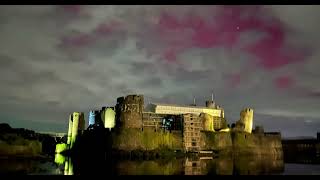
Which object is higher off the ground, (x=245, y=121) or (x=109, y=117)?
(x=109, y=117)

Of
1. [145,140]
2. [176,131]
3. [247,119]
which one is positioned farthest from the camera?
[247,119]

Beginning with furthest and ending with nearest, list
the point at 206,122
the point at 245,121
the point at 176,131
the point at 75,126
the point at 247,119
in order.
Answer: the point at 247,119 → the point at 245,121 → the point at 206,122 → the point at 75,126 → the point at 176,131

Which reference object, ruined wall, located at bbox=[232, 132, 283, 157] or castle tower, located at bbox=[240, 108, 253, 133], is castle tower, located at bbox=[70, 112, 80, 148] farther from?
castle tower, located at bbox=[240, 108, 253, 133]

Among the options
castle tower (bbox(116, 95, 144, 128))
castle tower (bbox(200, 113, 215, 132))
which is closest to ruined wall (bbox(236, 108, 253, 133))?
castle tower (bbox(200, 113, 215, 132))

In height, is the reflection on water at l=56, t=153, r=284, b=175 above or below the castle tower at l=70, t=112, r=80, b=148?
below

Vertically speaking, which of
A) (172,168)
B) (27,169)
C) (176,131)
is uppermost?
(176,131)

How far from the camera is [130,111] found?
76.7m

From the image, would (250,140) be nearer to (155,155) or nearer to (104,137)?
(155,155)

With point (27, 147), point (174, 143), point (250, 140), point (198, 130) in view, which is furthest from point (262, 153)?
point (27, 147)

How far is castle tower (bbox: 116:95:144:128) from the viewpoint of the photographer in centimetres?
7600

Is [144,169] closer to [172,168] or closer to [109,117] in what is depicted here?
[172,168]

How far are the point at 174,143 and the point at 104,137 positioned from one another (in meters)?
14.6

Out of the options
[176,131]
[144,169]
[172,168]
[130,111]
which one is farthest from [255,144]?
[144,169]

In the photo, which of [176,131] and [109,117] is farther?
[176,131]
